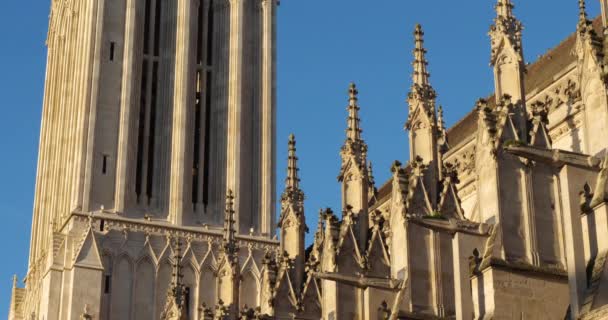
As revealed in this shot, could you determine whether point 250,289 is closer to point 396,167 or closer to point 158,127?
point 158,127

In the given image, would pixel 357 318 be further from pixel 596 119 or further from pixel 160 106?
pixel 160 106

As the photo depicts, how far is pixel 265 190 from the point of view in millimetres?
39844

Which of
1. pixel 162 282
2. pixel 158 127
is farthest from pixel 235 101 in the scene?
pixel 162 282

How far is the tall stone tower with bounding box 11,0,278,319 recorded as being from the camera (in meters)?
A: 38.1

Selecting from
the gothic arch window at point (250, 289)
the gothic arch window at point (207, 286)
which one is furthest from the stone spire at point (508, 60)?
the gothic arch window at point (207, 286)

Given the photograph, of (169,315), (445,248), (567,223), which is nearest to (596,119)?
(567,223)

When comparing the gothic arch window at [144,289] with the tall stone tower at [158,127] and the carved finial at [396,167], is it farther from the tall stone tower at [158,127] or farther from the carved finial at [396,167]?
the carved finial at [396,167]

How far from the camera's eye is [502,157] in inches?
738

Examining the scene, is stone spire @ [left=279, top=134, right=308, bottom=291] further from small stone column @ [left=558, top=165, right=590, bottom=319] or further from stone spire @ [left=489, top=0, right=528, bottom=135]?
small stone column @ [left=558, top=165, right=590, bottom=319]

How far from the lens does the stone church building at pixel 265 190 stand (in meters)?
17.9

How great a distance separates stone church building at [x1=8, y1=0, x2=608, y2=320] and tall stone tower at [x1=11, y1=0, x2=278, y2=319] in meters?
0.06

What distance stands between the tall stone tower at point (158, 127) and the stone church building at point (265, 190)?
6 centimetres

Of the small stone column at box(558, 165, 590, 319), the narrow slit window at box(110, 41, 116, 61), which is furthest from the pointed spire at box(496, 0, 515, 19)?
the narrow slit window at box(110, 41, 116, 61)

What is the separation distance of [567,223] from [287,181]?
13816 millimetres
